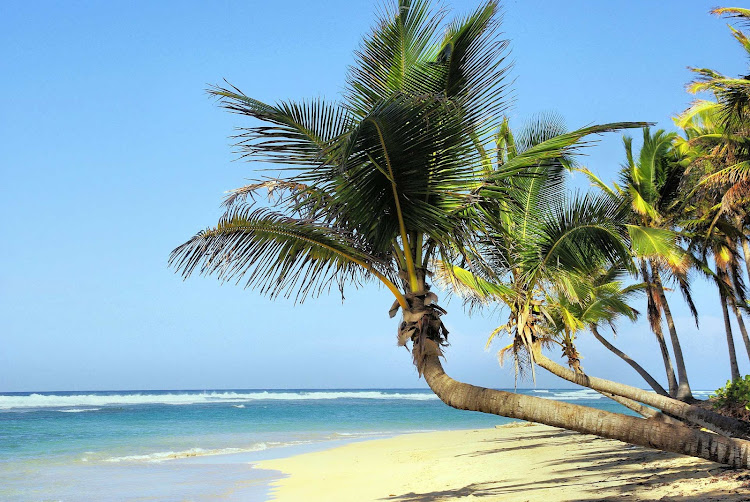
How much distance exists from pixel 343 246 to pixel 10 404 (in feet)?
171

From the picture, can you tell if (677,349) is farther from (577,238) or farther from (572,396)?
(572,396)

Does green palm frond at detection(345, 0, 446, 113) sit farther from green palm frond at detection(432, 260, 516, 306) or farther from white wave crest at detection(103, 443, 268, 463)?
white wave crest at detection(103, 443, 268, 463)

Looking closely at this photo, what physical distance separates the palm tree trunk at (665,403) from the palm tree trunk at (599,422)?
2890 mm

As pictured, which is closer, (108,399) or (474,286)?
(474,286)

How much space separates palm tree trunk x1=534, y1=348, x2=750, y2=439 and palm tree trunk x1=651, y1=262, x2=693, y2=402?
806 centimetres

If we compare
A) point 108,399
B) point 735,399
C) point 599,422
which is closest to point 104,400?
point 108,399

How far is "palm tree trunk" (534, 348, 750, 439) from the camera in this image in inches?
245

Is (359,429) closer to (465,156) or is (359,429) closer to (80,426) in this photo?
(80,426)

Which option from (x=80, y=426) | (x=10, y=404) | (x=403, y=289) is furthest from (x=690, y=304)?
(x=10, y=404)

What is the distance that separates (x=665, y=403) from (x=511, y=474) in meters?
→ 3.68

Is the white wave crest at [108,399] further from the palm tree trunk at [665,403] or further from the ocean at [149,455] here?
the palm tree trunk at [665,403]

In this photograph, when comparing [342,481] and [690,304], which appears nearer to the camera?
[342,481]

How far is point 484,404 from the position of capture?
4.38 meters

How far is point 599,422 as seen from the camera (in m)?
3.83
